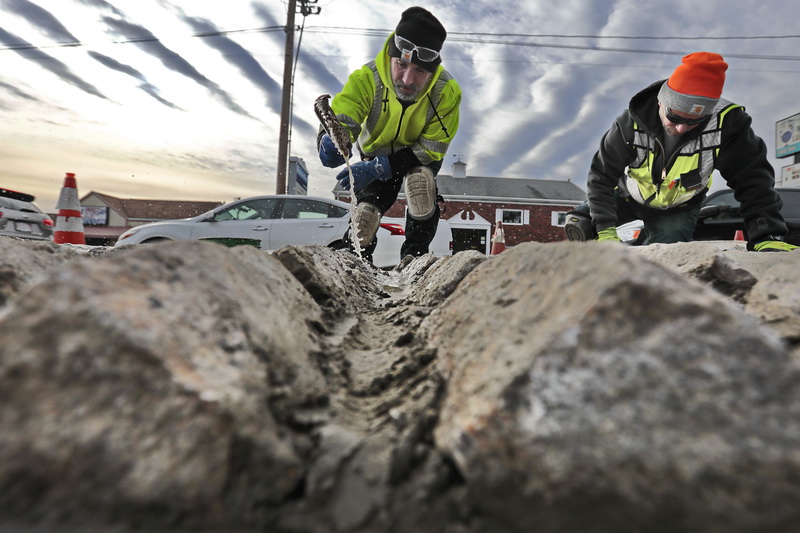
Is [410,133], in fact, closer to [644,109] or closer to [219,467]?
[644,109]

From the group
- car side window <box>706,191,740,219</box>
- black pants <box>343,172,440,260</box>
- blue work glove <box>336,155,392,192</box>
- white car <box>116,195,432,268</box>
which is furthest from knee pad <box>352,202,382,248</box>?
car side window <box>706,191,740,219</box>

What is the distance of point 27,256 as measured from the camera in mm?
925

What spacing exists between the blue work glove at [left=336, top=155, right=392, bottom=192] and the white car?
3.20 meters

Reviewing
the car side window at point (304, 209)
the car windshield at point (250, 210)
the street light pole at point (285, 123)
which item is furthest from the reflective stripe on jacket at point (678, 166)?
the street light pole at point (285, 123)

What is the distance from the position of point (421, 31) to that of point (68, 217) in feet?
16.7

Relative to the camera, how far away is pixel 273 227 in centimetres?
714

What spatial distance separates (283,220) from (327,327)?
662 centimetres

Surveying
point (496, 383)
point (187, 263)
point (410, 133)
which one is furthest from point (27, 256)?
point (410, 133)

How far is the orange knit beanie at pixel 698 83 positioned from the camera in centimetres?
283

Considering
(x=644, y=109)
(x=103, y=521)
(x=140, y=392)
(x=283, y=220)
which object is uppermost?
(x=644, y=109)

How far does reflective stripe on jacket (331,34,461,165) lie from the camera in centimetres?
326

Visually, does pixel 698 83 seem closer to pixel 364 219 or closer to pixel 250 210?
pixel 364 219

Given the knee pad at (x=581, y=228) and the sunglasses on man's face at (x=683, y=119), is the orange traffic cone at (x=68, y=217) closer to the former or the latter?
the knee pad at (x=581, y=228)

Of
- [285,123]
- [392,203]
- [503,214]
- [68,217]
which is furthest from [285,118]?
[503,214]
